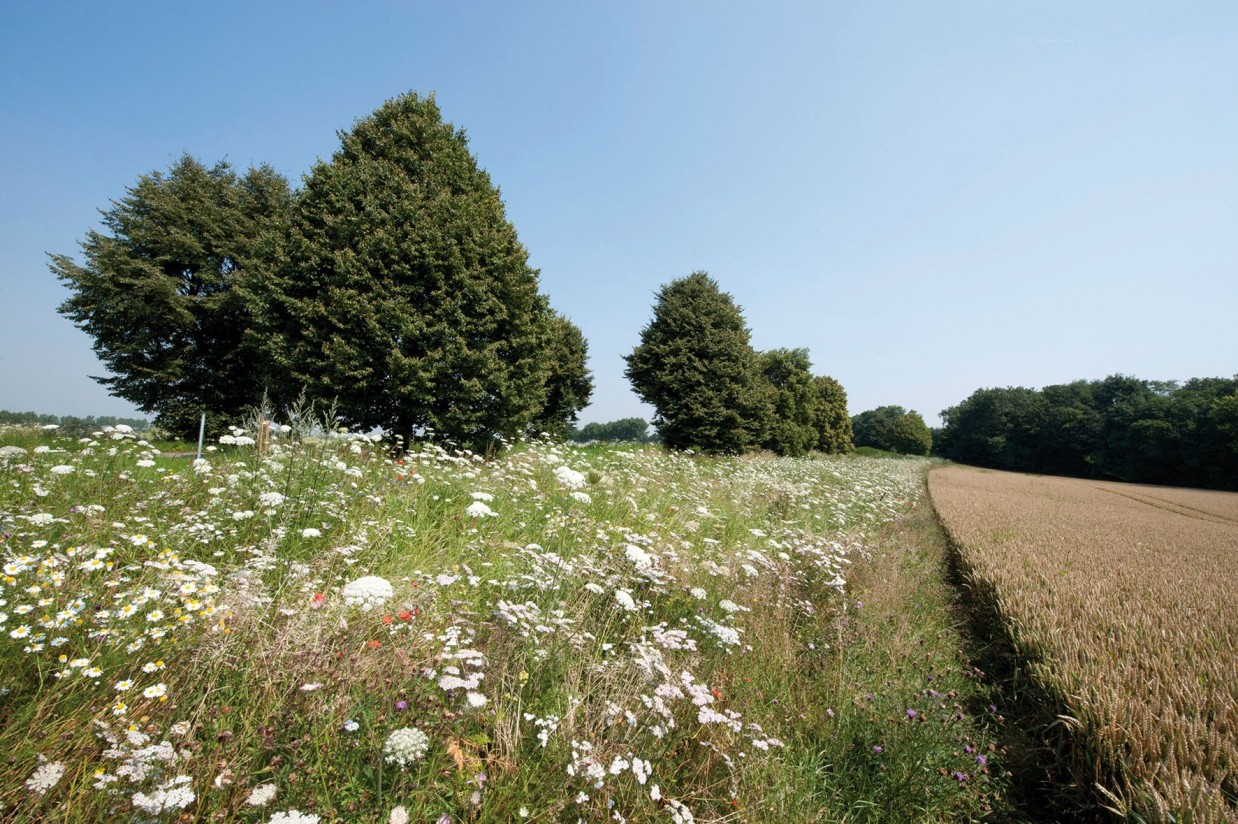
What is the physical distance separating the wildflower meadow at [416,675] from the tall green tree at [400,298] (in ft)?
18.3

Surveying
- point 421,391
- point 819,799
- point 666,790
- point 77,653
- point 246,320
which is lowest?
point 819,799

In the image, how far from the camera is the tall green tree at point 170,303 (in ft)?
59.6

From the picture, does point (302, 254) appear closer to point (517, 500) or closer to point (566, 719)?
point (517, 500)

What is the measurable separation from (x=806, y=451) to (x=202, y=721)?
40.9 metres

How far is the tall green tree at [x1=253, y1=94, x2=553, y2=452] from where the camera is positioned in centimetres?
1023

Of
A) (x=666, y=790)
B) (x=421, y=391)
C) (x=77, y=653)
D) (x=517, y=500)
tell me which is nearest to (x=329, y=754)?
(x=77, y=653)

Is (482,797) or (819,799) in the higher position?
(482,797)

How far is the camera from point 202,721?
192 cm

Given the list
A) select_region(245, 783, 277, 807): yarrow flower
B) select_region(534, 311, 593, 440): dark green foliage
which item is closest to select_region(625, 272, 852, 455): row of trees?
select_region(534, 311, 593, 440): dark green foliage

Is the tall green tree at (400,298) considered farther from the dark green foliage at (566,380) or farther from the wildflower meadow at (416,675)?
the dark green foliage at (566,380)

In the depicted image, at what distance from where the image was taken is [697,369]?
20.5 meters

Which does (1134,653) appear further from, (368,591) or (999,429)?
(999,429)

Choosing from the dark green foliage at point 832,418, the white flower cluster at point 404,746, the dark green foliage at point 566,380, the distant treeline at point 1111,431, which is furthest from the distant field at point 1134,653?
the distant treeline at point 1111,431

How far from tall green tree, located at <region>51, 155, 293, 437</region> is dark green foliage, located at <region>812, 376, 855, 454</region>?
4640 centimetres
